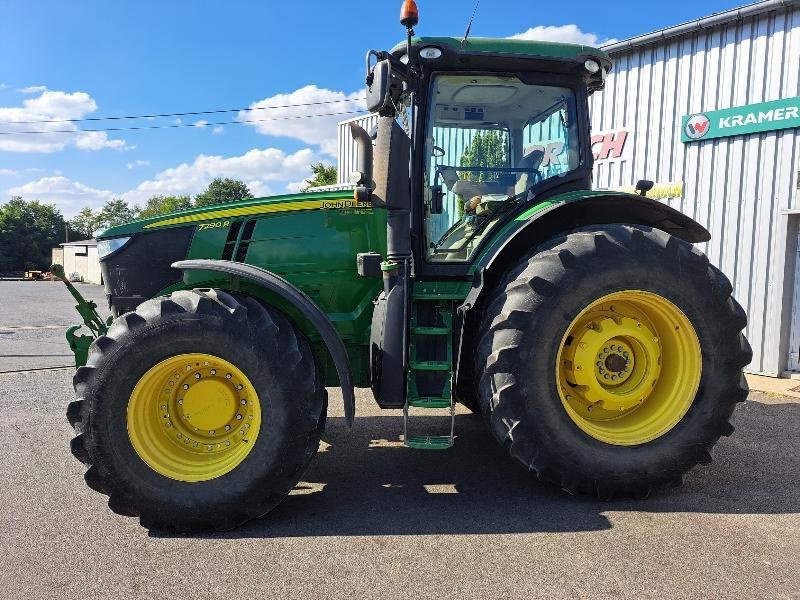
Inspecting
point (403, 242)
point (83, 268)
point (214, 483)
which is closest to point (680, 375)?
point (403, 242)

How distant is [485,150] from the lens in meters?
3.95

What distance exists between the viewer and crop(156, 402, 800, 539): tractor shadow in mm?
3164

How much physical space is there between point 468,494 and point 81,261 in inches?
2071

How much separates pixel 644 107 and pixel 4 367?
377 inches

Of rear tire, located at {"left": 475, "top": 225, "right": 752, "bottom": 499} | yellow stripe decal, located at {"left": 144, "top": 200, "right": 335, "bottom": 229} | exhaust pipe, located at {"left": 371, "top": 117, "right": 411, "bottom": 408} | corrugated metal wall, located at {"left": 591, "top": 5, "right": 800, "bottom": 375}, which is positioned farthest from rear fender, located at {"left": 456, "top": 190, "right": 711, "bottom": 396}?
corrugated metal wall, located at {"left": 591, "top": 5, "right": 800, "bottom": 375}

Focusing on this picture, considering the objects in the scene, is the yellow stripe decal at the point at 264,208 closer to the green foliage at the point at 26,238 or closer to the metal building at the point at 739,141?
the metal building at the point at 739,141

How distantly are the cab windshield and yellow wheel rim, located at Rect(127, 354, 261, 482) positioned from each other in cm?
147

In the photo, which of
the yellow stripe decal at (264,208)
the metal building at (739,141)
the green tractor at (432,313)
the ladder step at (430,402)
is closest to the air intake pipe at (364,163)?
the green tractor at (432,313)

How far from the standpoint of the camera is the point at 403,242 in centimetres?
358

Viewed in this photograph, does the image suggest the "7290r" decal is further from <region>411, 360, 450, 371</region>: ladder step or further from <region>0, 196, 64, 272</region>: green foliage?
<region>0, 196, 64, 272</region>: green foliage

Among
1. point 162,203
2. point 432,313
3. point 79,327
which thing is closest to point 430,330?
point 432,313

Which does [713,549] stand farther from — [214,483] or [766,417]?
[766,417]

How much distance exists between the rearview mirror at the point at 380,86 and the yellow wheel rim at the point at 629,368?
5.40ft

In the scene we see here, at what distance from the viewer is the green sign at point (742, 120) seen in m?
6.98
